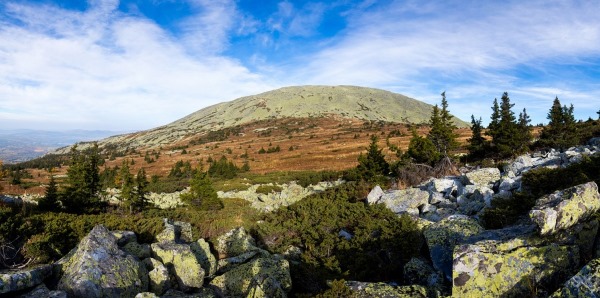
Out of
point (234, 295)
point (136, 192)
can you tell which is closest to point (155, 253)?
point (234, 295)

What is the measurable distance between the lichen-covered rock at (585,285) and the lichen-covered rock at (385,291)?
264 cm

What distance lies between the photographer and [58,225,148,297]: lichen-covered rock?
8.24 m

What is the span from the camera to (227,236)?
45.7ft

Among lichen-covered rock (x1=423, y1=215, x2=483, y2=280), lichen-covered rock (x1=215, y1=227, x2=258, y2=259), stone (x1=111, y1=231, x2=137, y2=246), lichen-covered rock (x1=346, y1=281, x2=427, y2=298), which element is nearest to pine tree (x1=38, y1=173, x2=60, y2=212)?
stone (x1=111, y1=231, x2=137, y2=246)

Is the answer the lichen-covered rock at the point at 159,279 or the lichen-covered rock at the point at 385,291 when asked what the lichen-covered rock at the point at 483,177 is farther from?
the lichen-covered rock at the point at 159,279

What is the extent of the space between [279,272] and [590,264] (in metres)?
7.00

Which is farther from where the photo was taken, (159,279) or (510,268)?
(159,279)

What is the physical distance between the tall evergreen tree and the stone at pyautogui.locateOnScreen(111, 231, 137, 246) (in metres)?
36.1

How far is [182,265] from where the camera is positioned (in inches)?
404

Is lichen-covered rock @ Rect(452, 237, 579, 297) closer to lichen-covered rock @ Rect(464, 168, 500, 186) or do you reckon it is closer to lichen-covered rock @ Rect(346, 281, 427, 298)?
lichen-covered rock @ Rect(346, 281, 427, 298)

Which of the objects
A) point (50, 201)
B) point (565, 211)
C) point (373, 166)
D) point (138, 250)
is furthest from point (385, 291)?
point (373, 166)

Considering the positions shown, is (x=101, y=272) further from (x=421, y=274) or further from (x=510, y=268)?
(x=510, y=268)

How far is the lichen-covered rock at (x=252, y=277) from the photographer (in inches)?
→ 361

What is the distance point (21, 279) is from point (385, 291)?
8430mm
